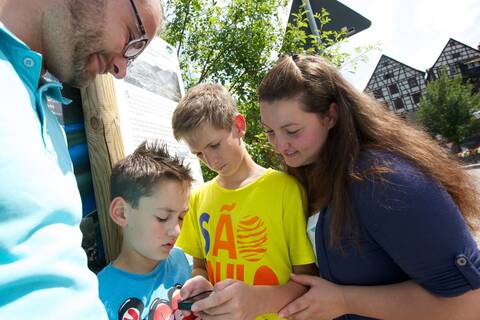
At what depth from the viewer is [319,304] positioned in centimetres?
142

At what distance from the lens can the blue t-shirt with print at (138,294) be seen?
152cm

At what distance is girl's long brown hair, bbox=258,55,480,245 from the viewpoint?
1419 millimetres

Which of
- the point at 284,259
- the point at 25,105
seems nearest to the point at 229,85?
the point at 284,259

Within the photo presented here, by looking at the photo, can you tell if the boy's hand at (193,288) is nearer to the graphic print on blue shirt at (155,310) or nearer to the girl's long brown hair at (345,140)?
the graphic print on blue shirt at (155,310)

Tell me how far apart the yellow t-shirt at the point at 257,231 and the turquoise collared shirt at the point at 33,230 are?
1.09 meters

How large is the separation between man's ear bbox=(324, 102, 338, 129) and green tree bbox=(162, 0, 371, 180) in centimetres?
290

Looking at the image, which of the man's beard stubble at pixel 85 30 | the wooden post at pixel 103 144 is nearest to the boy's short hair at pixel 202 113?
the wooden post at pixel 103 144

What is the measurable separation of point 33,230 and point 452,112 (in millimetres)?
37760

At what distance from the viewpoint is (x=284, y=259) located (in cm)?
171

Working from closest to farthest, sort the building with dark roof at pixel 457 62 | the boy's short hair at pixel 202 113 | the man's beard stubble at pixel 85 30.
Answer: the man's beard stubble at pixel 85 30 → the boy's short hair at pixel 202 113 → the building with dark roof at pixel 457 62

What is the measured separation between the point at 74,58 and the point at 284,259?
1.20 metres

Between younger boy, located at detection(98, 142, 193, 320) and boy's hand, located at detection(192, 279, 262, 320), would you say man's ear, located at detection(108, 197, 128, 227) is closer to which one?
younger boy, located at detection(98, 142, 193, 320)

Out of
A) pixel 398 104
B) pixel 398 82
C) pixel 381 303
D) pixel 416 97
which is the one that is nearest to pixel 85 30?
pixel 381 303

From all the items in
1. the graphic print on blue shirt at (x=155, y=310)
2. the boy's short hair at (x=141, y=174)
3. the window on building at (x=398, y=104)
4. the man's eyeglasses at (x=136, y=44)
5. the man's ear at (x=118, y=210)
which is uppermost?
the man's eyeglasses at (x=136, y=44)
